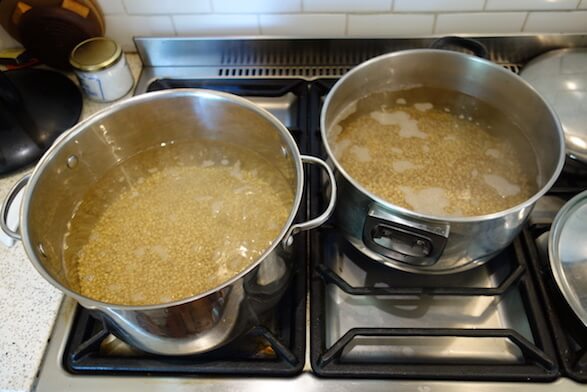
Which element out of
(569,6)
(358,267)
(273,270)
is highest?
(569,6)

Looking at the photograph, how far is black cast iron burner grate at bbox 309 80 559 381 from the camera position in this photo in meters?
0.64

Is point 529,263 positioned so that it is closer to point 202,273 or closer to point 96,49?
point 202,273

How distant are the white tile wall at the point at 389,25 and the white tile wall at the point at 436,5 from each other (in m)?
0.02

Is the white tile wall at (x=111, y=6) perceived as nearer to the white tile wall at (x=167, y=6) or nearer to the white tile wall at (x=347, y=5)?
the white tile wall at (x=167, y=6)

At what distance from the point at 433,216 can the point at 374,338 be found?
244 mm

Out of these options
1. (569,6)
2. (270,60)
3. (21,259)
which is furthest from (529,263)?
(21,259)

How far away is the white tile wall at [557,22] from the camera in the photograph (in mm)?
926

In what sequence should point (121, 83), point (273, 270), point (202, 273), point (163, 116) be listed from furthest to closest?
point (121, 83) → point (163, 116) → point (202, 273) → point (273, 270)

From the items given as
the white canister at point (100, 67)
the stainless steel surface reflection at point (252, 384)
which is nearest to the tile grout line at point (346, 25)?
the white canister at point (100, 67)

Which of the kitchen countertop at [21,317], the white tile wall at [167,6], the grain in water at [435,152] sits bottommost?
the kitchen countertop at [21,317]

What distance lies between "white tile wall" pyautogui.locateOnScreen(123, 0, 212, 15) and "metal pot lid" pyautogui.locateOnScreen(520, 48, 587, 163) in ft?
2.13

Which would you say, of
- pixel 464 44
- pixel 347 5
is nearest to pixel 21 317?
pixel 347 5

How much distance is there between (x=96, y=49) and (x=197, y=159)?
0.96 feet

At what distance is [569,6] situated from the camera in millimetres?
912
